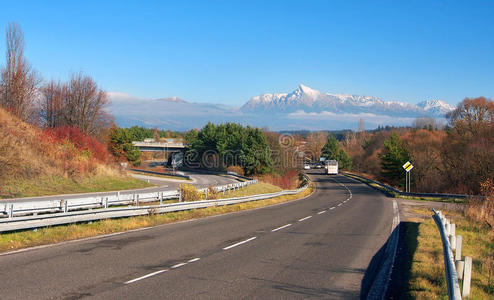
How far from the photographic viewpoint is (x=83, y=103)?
211ft

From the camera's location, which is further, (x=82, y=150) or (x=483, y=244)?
(x=82, y=150)

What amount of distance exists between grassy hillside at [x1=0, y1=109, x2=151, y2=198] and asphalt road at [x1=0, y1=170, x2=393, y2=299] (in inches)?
685

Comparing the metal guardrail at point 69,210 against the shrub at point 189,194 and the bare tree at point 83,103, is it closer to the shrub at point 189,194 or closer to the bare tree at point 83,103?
the shrub at point 189,194

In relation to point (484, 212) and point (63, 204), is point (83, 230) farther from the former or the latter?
point (484, 212)

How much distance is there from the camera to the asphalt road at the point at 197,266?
7.22m

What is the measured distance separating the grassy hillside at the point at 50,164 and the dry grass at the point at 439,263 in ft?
80.1

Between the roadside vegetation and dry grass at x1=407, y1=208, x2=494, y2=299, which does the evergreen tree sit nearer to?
the roadside vegetation

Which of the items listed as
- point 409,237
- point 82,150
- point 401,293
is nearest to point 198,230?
point 409,237

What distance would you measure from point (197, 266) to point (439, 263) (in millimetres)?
5512

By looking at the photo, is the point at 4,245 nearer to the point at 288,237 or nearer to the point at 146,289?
the point at 146,289

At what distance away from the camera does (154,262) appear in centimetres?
956

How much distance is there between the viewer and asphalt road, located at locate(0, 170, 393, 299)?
7223mm

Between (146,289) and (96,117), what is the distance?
63824 mm

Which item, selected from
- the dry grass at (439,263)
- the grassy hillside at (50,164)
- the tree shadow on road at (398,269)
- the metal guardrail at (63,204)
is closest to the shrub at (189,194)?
the metal guardrail at (63,204)
